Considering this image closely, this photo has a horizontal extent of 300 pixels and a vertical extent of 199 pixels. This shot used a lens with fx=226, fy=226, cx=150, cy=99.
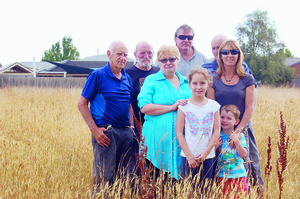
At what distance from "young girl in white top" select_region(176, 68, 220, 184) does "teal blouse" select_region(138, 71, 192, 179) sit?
0.15m

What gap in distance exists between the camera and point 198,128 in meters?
2.34

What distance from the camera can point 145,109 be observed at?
8.49 feet

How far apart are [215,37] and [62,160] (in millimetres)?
2961

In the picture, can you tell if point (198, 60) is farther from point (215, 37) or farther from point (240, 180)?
point (240, 180)

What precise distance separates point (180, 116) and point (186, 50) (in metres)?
1.73

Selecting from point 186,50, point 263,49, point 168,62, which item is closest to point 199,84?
point 168,62

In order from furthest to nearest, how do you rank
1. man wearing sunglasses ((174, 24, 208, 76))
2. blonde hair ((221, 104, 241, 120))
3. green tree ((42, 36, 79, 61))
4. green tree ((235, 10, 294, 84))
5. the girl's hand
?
green tree ((42, 36, 79, 61)) → green tree ((235, 10, 294, 84)) → man wearing sunglasses ((174, 24, 208, 76)) → blonde hair ((221, 104, 241, 120)) → the girl's hand

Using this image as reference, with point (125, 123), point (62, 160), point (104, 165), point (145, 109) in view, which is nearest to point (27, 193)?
point (104, 165)

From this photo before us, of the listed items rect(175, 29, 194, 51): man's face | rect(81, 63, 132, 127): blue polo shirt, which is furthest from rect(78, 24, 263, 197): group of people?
rect(175, 29, 194, 51): man's face

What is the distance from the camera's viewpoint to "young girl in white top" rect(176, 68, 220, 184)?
2.32 metres

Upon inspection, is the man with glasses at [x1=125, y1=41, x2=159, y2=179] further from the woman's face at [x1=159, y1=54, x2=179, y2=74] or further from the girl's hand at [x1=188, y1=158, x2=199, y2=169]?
the girl's hand at [x1=188, y1=158, x2=199, y2=169]

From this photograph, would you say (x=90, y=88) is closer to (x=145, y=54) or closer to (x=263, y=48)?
(x=145, y=54)

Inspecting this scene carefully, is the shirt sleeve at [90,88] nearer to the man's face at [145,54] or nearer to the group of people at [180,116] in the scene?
the group of people at [180,116]

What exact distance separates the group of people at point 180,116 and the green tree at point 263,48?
34.2 m
